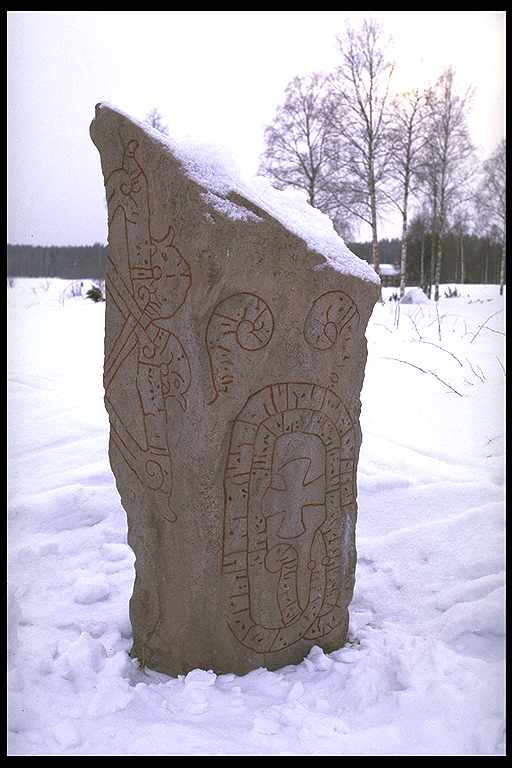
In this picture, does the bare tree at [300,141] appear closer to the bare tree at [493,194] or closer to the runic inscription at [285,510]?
the bare tree at [493,194]

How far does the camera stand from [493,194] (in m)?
16.8

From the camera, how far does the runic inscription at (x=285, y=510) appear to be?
2066 mm

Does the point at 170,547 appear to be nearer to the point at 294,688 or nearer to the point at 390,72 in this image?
the point at 294,688

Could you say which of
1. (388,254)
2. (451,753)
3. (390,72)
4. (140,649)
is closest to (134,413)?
(140,649)

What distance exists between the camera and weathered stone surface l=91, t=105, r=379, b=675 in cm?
195

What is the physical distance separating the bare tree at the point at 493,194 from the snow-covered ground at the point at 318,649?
11.8m

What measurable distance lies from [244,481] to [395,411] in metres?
2.67

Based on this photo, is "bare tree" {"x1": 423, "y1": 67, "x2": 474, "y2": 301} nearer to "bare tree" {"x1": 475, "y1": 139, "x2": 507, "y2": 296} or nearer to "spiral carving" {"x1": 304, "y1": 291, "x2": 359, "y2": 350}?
"bare tree" {"x1": 475, "y1": 139, "x2": 507, "y2": 296}

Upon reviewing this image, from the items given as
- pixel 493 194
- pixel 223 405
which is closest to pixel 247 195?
pixel 223 405

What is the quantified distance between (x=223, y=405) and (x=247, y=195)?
64 cm

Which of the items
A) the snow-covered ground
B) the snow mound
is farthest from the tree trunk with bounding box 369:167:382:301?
the snow mound

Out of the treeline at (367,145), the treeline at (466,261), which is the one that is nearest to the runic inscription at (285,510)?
the treeline at (367,145)

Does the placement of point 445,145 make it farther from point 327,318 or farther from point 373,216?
point 327,318

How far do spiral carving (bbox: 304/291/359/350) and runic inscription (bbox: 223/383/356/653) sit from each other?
0.15 metres
